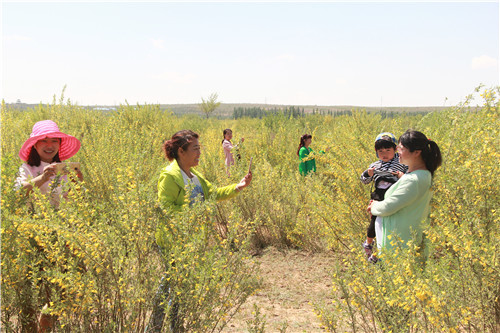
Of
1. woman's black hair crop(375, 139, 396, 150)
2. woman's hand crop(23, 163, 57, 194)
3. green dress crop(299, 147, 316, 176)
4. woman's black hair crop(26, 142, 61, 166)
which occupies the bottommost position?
green dress crop(299, 147, 316, 176)

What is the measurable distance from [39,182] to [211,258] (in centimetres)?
138

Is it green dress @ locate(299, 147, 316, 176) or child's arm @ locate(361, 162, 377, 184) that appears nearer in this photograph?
child's arm @ locate(361, 162, 377, 184)

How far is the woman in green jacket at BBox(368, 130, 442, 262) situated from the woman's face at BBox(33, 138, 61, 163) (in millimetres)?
2451

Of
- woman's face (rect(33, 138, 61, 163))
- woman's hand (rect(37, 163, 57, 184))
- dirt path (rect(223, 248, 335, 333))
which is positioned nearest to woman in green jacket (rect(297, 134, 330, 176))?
dirt path (rect(223, 248, 335, 333))

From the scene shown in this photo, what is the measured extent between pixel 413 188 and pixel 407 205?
0.14 metres

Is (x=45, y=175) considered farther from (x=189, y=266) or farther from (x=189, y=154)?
(x=189, y=266)

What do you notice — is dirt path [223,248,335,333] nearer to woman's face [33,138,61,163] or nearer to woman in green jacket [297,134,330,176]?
woman's face [33,138,61,163]

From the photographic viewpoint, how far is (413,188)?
2361 millimetres

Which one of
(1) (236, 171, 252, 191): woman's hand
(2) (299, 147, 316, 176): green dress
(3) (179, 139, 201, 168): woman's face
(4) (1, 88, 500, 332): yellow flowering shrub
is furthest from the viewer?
(2) (299, 147, 316, 176): green dress

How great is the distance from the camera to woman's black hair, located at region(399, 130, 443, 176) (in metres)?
2.41

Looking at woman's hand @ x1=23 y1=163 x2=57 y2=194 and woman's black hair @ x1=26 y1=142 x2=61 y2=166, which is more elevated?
woman's black hair @ x1=26 y1=142 x2=61 y2=166

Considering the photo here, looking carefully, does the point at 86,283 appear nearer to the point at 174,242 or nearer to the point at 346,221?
the point at 174,242

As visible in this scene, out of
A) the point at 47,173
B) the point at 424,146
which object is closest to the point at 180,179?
the point at 47,173

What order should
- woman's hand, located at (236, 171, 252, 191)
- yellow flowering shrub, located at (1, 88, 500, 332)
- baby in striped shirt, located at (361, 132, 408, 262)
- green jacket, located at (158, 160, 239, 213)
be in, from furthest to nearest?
baby in striped shirt, located at (361, 132, 408, 262)
woman's hand, located at (236, 171, 252, 191)
green jacket, located at (158, 160, 239, 213)
yellow flowering shrub, located at (1, 88, 500, 332)
